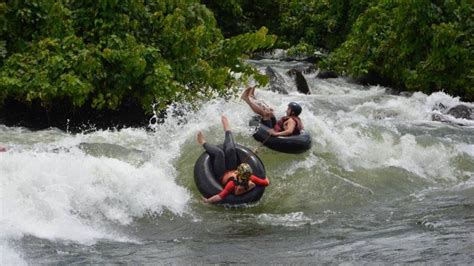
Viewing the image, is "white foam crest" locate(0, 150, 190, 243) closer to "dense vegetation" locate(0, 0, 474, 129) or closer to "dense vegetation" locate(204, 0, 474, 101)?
"dense vegetation" locate(0, 0, 474, 129)

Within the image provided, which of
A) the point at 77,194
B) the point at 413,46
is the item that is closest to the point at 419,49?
the point at 413,46

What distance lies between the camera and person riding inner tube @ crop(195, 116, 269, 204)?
8.66m

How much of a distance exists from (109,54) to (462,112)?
8279 millimetres

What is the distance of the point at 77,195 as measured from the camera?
8078 mm

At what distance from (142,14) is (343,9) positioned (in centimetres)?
1288

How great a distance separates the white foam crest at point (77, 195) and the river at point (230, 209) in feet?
0.05

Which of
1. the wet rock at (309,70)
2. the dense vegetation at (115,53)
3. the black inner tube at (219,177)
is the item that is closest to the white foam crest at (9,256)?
the black inner tube at (219,177)

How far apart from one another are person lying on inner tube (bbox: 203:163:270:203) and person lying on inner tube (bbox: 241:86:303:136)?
159 centimetres

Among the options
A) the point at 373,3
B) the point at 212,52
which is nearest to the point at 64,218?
the point at 212,52


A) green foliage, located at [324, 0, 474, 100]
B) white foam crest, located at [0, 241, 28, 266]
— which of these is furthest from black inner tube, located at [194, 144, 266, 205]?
green foliage, located at [324, 0, 474, 100]

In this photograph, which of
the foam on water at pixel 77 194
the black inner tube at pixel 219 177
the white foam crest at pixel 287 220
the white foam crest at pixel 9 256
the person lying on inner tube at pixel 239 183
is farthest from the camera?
the black inner tube at pixel 219 177

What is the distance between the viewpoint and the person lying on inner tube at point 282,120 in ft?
33.8

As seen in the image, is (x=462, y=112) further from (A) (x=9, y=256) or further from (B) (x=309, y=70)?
(A) (x=9, y=256)

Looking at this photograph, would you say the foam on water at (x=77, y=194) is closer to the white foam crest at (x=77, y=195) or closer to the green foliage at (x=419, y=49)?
the white foam crest at (x=77, y=195)
